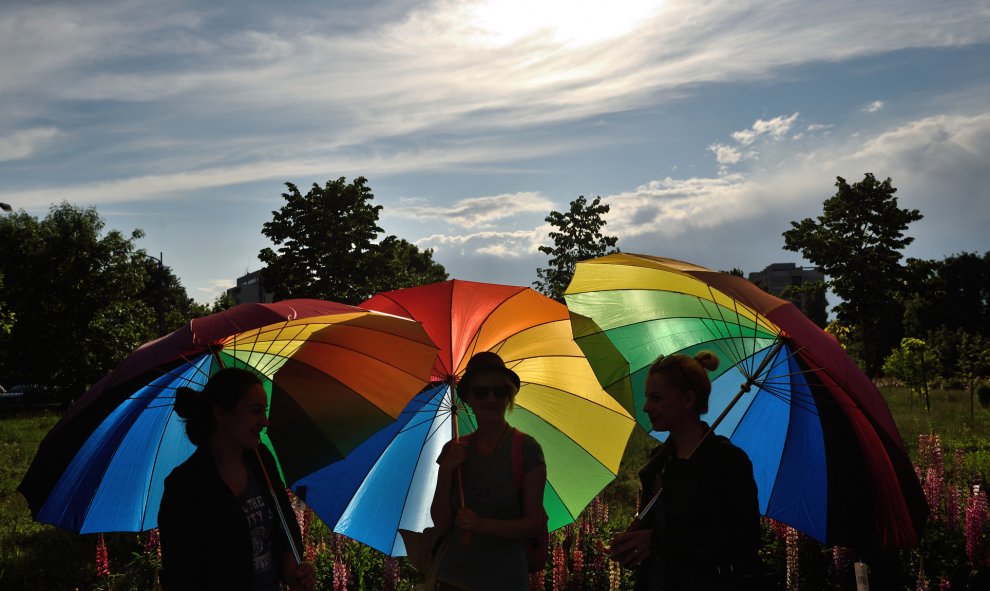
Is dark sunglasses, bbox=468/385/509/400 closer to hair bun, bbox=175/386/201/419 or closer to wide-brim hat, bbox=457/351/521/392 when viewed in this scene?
wide-brim hat, bbox=457/351/521/392

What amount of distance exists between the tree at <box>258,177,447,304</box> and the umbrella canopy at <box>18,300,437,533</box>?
19342mm

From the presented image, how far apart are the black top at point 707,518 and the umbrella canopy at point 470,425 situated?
1689mm

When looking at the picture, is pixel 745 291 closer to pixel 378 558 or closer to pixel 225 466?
pixel 225 466

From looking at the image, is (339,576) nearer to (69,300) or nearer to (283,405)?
(283,405)

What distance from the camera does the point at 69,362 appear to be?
33.7 meters

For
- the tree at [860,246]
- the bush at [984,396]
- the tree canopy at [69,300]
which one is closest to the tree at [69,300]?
the tree canopy at [69,300]

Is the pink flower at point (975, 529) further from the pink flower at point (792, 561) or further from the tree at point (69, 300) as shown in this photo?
the tree at point (69, 300)

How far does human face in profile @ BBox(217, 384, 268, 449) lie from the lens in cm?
363

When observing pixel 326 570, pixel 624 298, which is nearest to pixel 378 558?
pixel 326 570

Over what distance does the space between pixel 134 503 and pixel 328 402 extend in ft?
4.04

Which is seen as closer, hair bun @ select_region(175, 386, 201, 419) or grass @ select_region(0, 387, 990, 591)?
hair bun @ select_region(175, 386, 201, 419)

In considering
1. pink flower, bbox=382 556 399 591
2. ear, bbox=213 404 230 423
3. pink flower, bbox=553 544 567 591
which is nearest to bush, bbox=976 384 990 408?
pink flower, bbox=553 544 567 591

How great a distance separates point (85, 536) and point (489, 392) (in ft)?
30.7

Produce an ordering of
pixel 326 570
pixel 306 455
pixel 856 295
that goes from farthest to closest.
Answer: pixel 856 295, pixel 326 570, pixel 306 455
